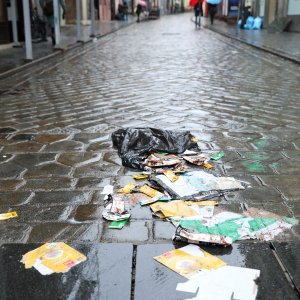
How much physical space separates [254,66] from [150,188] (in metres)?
8.64

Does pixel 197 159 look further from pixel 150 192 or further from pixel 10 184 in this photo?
Answer: pixel 10 184

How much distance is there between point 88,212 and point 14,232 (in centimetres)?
52

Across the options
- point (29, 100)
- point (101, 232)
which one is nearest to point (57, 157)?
point (101, 232)

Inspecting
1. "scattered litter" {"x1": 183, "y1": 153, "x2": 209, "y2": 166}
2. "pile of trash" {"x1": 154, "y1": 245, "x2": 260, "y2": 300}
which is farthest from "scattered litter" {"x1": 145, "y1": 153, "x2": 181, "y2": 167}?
"pile of trash" {"x1": 154, "y1": 245, "x2": 260, "y2": 300}

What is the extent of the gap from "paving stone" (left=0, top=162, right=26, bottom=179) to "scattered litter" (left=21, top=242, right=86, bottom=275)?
4.52 feet

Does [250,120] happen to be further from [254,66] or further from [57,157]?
[254,66]

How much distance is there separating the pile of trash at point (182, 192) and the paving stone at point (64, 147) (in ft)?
1.29

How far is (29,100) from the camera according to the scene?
24.6ft

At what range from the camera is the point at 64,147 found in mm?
4770

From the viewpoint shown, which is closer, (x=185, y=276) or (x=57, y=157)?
(x=185, y=276)

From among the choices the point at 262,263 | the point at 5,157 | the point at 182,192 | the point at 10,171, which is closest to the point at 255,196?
the point at 182,192

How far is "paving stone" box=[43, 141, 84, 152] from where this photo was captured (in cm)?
469

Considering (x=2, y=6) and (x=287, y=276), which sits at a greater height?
(x=2, y=6)

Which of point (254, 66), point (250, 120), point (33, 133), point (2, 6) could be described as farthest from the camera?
point (2, 6)
